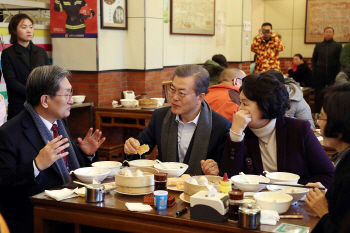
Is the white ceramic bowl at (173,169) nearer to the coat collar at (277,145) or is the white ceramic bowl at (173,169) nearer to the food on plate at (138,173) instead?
the food on plate at (138,173)

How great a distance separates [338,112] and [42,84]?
5.80ft

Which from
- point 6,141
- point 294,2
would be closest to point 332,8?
point 294,2

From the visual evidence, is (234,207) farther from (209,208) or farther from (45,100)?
(45,100)

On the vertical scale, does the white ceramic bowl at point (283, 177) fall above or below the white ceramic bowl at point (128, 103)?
below

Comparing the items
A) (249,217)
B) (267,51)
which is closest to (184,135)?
(249,217)

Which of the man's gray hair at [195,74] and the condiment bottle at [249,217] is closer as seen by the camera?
the condiment bottle at [249,217]

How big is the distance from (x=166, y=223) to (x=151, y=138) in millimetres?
1318

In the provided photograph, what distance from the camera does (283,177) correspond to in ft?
8.27

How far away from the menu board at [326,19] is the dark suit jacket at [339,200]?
33.6ft

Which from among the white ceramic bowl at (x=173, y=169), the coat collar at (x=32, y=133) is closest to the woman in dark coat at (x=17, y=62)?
the coat collar at (x=32, y=133)

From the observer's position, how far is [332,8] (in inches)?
451

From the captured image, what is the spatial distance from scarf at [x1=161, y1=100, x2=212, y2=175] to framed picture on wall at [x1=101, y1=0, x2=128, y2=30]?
272cm

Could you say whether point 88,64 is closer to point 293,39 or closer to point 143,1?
point 143,1

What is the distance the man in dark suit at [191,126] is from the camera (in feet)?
10.2
